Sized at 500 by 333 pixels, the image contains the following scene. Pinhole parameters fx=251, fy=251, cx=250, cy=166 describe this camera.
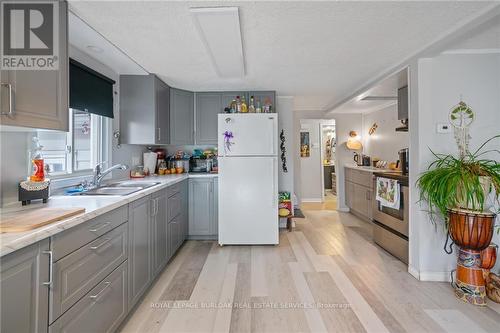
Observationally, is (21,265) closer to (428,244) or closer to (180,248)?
(180,248)

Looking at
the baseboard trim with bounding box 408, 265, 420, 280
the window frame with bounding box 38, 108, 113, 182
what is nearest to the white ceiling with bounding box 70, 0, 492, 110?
the window frame with bounding box 38, 108, 113, 182

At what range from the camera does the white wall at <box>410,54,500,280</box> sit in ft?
7.70

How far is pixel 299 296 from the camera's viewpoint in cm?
216

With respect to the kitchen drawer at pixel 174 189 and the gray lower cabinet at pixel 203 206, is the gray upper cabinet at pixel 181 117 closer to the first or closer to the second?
the gray lower cabinet at pixel 203 206

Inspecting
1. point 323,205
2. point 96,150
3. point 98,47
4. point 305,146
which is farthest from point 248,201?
point 305,146

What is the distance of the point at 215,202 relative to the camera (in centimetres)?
361

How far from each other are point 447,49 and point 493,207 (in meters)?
1.49

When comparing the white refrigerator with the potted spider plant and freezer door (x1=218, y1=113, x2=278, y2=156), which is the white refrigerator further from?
the potted spider plant

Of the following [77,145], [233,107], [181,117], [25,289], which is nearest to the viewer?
[25,289]

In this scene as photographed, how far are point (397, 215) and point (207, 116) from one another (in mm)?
2935

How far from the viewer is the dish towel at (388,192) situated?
9.25ft

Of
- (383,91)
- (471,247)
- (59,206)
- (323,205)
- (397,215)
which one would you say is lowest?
(323,205)

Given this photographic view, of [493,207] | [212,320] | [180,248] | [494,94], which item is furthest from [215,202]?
[494,94]

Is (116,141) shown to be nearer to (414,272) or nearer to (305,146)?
(414,272)
